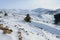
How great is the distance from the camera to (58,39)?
1526cm

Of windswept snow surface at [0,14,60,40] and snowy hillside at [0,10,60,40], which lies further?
snowy hillside at [0,10,60,40]

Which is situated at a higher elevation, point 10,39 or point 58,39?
point 10,39

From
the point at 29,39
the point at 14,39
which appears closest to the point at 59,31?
the point at 29,39

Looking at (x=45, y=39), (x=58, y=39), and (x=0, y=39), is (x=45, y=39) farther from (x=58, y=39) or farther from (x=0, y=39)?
(x=0, y=39)

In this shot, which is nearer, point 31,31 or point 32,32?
point 32,32

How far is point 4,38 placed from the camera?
36.8 ft

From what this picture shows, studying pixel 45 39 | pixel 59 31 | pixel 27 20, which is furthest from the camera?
pixel 27 20

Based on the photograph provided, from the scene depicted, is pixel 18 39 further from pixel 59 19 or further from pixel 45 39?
pixel 59 19

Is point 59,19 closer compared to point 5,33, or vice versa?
point 5,33

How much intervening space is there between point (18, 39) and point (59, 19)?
18.9 meters

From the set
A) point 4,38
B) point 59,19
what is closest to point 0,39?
point 4,38

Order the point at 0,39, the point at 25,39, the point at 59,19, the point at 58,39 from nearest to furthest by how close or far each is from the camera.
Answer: the point at 0,39, the point at 25,39, the point at 58,39, the point at 59,19

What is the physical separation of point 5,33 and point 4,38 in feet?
4.64

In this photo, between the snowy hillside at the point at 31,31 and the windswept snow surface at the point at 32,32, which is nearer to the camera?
the windswept snow surface at the point at 32,32
